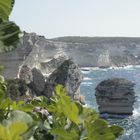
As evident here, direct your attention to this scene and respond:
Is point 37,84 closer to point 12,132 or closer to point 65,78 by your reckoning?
point 65,78

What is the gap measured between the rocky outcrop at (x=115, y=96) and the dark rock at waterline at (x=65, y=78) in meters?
6.12

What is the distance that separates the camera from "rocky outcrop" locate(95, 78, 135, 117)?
151 feet

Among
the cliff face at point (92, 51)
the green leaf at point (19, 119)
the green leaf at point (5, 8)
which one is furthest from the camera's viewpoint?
the cliff face at point (92, 51)

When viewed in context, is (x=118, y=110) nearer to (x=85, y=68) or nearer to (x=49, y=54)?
(x=49, y=54)

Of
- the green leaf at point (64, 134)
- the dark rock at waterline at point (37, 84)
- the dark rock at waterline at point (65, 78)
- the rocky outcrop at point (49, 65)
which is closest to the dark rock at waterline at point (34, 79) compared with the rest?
the dark rock at waterline at point (37, 84)

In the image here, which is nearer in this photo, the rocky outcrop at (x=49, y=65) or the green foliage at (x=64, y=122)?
the green foliage at (x=64, y=122)

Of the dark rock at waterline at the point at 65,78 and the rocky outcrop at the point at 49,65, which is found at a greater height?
the dark rock at waterline at the point at 65,78

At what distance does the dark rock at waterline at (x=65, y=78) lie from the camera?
52.5 meters

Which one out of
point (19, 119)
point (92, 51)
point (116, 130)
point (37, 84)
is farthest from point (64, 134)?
point (92, 51)

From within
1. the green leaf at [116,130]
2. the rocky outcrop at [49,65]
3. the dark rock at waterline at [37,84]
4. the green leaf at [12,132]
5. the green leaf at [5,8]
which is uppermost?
the green leaf at [5,8]

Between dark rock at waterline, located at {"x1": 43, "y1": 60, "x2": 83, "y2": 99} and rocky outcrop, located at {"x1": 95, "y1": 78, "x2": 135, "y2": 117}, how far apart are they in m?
6.12

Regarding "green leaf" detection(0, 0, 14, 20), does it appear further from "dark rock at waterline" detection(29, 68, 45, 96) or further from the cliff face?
the cliff face

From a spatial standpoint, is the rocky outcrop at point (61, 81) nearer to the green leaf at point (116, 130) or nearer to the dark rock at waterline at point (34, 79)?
the dark rock at waterline at point (34, 79)

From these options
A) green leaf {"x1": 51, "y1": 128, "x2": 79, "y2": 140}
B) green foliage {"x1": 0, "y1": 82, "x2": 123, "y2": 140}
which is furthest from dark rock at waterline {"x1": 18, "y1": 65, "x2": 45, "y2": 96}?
green leaf {"x1": 51, "y1": 128, "x2": 79, "y2": 140}
